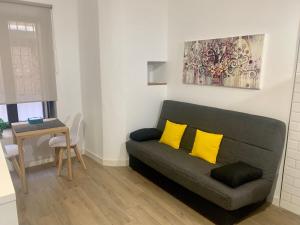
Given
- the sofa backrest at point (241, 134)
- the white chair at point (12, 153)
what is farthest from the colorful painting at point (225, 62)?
the white chair at point (12, 153)

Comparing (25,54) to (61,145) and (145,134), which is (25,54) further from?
(145,134)

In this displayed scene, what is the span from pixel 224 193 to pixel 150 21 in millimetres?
2553

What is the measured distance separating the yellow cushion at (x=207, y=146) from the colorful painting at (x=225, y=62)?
653mm

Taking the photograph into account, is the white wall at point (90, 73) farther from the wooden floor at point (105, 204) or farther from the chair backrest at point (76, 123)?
the wooden floor at point (105, 204)

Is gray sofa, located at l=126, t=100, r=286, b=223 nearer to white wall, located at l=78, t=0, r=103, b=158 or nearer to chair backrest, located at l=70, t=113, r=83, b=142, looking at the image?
white wall, located at l=78, t=0, r=103, b=158

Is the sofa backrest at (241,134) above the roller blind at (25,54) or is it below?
below

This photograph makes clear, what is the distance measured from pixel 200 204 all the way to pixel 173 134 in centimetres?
105

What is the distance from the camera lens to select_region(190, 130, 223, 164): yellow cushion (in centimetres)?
272

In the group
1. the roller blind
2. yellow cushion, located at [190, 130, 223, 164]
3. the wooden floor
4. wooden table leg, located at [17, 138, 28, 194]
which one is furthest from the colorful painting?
wooden table leg, located at [17, 138, 28, 194]

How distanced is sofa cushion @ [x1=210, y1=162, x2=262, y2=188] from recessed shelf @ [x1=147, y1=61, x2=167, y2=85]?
1.88 m

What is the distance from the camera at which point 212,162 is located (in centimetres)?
269

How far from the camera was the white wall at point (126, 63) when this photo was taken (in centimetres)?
325

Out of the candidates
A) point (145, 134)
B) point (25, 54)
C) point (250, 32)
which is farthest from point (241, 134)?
point (25, 54)

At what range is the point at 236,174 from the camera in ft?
7.13
